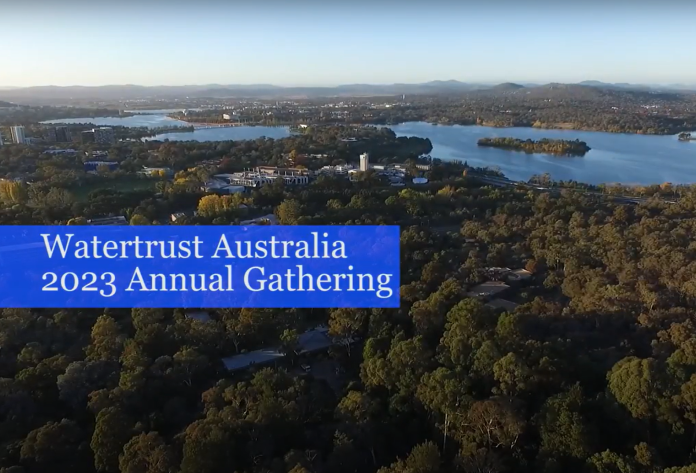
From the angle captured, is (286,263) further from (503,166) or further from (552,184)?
(503,166)

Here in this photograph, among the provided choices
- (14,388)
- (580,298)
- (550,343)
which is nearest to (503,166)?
(580,298)

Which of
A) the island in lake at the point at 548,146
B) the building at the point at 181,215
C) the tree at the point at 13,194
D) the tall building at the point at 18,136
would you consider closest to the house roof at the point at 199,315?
the building at the point at 181,215

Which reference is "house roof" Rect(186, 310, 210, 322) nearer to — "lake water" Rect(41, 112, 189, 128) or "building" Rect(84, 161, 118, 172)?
"building" Rect(84, 161, 118, 172)

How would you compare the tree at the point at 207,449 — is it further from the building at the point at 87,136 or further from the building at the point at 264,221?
the building at the point at 87,136

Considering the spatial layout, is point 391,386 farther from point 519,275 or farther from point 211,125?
point 211,125

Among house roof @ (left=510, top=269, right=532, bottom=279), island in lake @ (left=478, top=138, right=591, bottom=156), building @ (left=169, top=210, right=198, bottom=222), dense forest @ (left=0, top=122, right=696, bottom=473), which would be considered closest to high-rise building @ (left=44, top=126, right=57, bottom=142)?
building @ (left=169, top=210, right=198, bottom=222)

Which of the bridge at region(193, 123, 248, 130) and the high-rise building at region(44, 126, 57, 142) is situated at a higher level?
the high-rise building at region(44, 126, 57, 142)

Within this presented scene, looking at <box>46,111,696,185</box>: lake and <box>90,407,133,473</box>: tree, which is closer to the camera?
<box>90,407,133,473</box>: tree

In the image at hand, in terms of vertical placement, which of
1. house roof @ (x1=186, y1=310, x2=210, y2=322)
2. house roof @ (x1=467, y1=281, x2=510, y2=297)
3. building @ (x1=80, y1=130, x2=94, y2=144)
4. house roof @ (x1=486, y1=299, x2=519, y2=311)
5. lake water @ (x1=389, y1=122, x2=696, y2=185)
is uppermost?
building @ (x1=80, y1=130, x2=94, y2=144)
